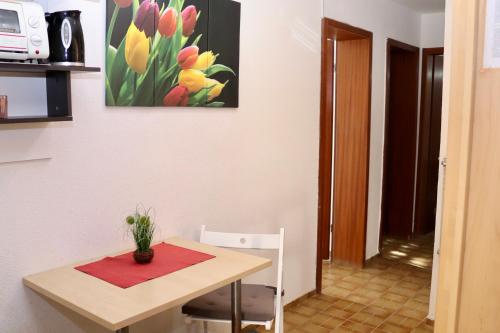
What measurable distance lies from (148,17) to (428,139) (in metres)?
4.04

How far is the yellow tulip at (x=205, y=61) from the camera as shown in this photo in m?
2.66

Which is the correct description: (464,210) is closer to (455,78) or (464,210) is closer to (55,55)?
(455,78)

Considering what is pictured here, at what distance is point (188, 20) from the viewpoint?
8.43 ft

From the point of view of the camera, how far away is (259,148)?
3.17 meters

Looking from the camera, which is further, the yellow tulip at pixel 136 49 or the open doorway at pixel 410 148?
the open doorway at pixel 410 148

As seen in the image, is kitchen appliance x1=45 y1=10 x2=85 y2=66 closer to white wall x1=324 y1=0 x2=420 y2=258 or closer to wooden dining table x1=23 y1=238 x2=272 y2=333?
wooden dining table x1=23 y1=238 x2=272 y2=333

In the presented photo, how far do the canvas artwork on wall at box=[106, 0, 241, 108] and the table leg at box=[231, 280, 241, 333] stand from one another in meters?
0.95

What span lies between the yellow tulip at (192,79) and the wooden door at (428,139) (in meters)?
3.42

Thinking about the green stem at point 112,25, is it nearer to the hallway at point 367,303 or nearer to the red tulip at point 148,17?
the red tulip at point 148,17

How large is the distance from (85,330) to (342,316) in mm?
1826

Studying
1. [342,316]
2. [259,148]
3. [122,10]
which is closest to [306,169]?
[259,148]

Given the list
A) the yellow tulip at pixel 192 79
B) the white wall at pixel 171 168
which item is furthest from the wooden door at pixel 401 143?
the yellow tulip at pixel 192 79

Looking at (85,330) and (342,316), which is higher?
(85,330)

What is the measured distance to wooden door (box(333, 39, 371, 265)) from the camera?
4.37 metres
